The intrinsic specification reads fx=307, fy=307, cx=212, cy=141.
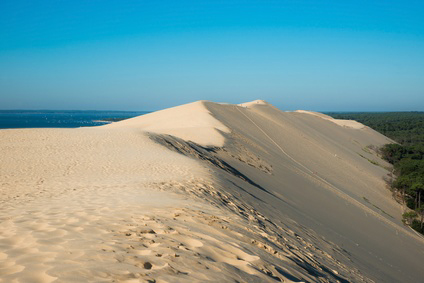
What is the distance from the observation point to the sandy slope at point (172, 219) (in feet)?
10.7

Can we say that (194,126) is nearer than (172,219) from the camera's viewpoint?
No

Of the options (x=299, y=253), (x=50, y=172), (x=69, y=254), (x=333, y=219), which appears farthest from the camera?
(x=333, y=219)

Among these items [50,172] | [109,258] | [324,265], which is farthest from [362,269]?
[50,172]

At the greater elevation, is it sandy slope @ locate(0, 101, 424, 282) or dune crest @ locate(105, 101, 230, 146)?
dune crest @ locate(105, 101, 230, 146)

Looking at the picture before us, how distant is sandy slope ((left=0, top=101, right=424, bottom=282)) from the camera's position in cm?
326

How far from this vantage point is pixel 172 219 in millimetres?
5078

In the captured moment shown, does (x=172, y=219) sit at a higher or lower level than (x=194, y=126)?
lower

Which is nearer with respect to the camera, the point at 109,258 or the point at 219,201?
the point at 109,258

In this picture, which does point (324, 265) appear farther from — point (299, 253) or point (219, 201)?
point (219, 201)

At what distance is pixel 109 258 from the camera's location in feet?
10.4

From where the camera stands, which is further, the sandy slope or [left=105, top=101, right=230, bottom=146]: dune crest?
[left=105, top=101, right=230, bottom=146]: dune crest

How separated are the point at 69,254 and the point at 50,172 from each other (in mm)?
7831

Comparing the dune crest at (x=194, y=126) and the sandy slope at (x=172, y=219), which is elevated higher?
the dune crest at (x=194, y=126)

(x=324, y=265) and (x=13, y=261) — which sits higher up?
(x=13, y=261)
